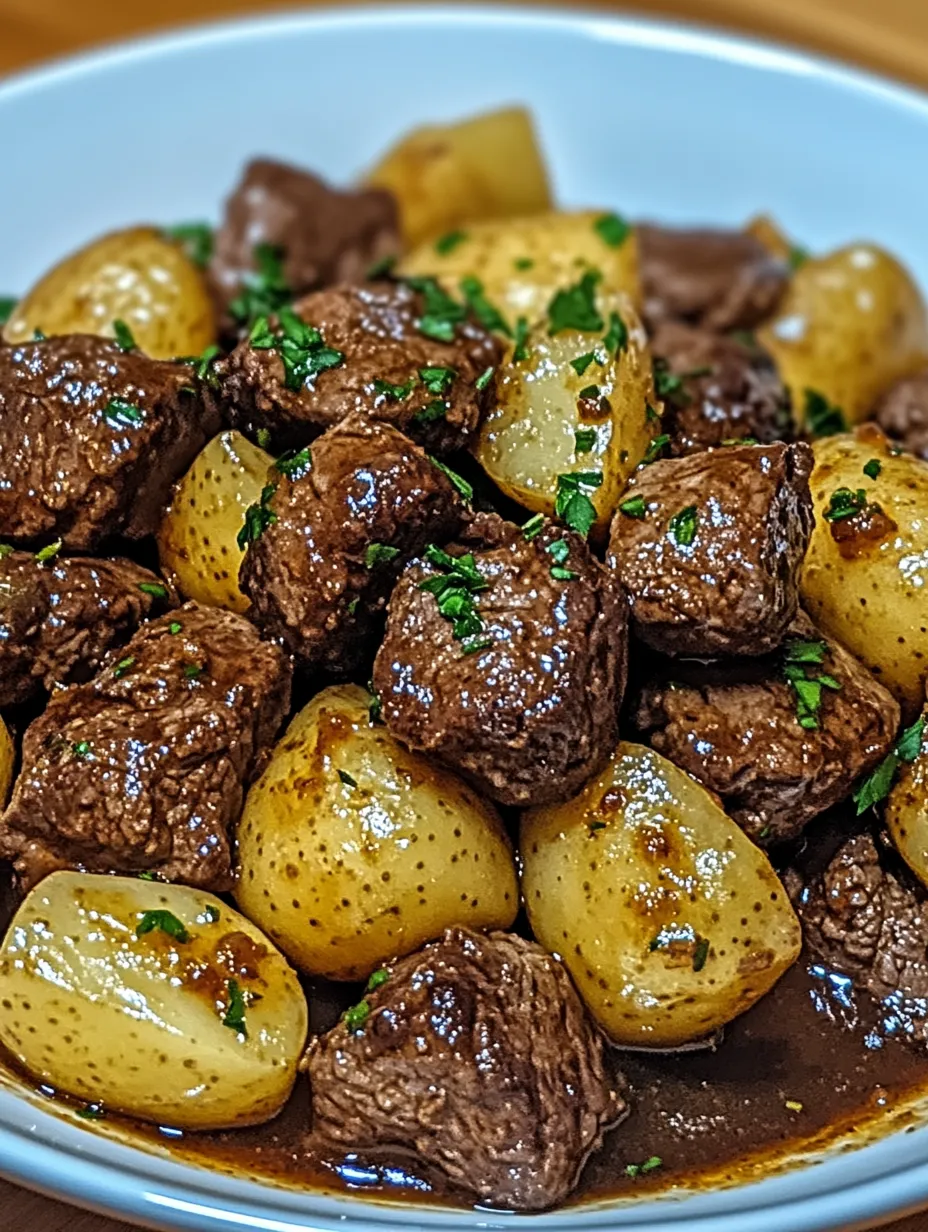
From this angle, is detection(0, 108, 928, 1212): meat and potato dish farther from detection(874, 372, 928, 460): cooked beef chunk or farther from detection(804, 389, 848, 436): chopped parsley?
detection(874, 372, 928, 460): cooked beef chunk

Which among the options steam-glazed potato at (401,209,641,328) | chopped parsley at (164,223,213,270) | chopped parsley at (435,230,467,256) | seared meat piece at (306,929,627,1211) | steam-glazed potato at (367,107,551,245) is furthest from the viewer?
steam-glazed potato at (367,107,551,245)

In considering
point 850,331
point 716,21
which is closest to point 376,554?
point 850,331

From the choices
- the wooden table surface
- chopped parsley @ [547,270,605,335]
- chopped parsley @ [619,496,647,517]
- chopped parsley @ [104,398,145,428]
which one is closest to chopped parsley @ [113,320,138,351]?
chopped parsley @ [104,398,145,428]

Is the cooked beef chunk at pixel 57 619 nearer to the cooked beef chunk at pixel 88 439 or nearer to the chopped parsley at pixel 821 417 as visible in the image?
the cooked beef chunk at pixel 88 439

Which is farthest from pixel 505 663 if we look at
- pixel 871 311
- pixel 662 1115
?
pixel 871 311

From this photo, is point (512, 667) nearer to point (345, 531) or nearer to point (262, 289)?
point (345, 531)

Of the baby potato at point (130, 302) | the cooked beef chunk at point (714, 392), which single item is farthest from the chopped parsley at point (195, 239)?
the cooked beef chunk at point (714, 392)
